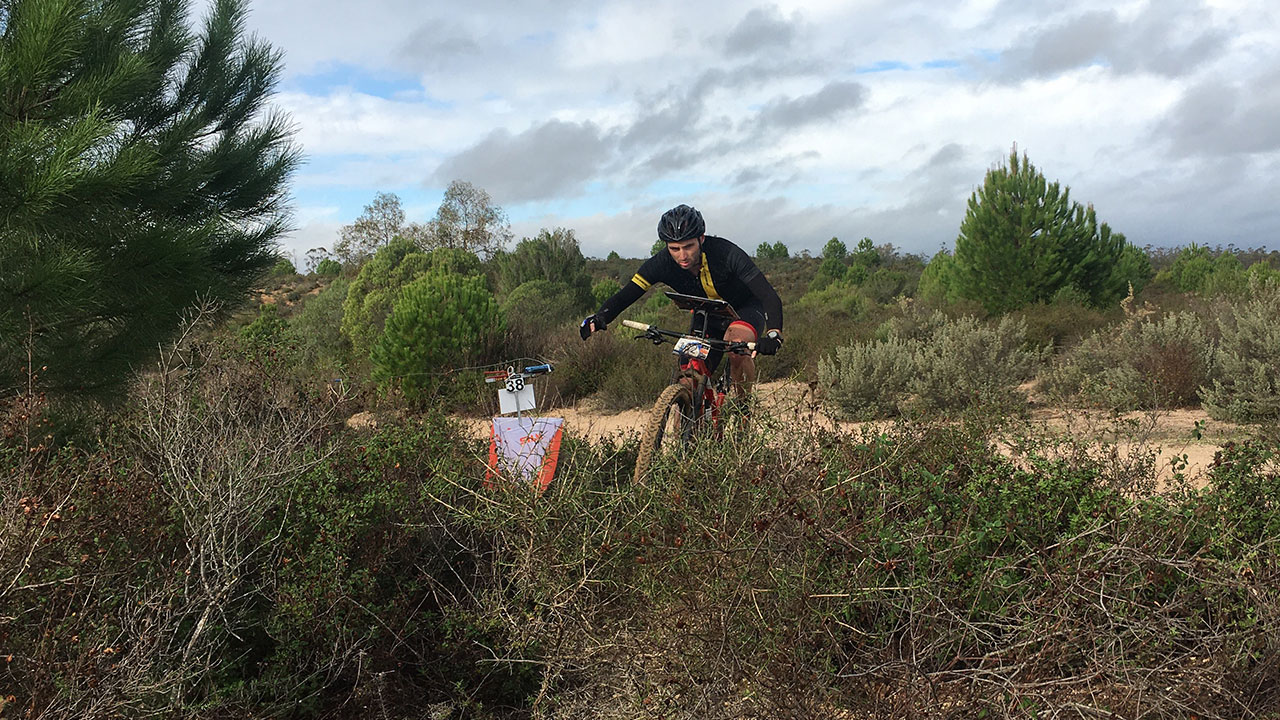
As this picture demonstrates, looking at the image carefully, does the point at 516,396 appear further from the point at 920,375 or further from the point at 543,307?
the point at 543,307

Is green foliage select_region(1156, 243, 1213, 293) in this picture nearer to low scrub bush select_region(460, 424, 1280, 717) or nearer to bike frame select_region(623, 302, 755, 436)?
bike frame select_region(623, 302, 755, 436)

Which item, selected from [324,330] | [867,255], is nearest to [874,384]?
[324,330]

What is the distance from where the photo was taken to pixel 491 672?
10.1ft

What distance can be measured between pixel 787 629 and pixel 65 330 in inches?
226

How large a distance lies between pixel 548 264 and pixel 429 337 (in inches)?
544

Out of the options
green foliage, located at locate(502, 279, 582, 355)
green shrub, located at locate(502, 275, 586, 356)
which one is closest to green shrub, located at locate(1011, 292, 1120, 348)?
green shrub, located at locate(502, 275, 586, 356)

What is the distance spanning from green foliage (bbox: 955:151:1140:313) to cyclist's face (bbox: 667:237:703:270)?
37.3 ft

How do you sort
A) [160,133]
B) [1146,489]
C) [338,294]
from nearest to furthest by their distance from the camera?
[1146,489], [160,133], [338,294]

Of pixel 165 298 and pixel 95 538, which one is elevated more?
pixel 165 298

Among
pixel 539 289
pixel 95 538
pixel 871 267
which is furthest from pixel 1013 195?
pixel 871 267

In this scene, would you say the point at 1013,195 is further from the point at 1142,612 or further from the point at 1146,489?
the point at 1142,612

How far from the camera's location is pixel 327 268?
44.7 m

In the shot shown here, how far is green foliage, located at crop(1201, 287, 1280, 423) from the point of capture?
6793 millimetres

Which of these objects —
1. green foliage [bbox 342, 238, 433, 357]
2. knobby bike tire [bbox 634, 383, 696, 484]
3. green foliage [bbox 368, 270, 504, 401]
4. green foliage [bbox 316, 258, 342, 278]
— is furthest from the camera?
green foliage [bbox 316, 258, 342, 278]
